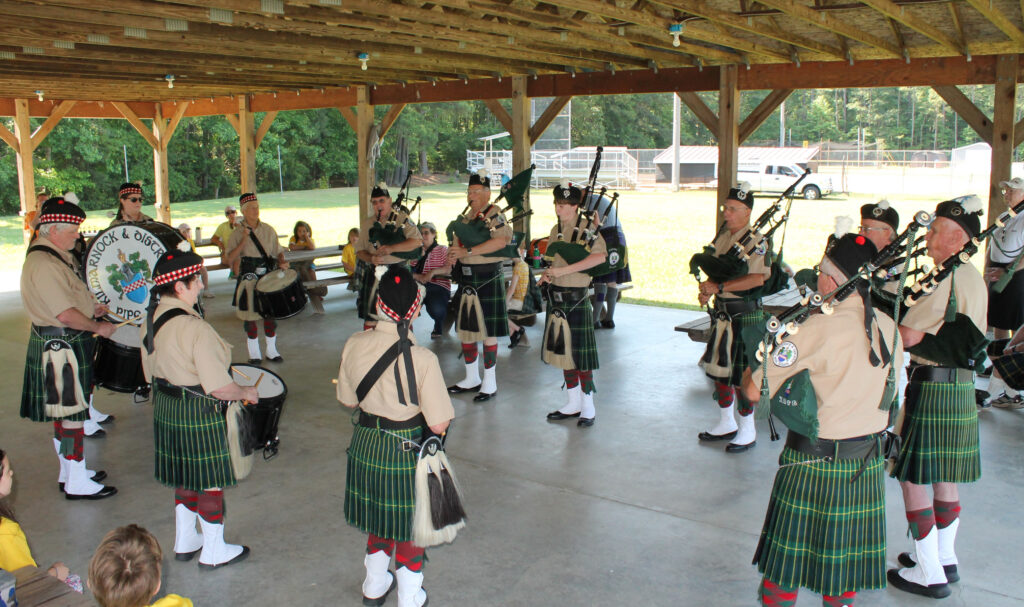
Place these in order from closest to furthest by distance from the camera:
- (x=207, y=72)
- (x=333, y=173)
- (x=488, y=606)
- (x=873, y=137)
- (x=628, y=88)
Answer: (x=488, y=606) < (x=628, y=88) < (x=207, y=72) < (x=333, y=173) < (x=873, y=137)

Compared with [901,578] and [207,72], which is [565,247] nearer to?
[901,578]

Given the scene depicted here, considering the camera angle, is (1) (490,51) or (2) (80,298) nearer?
(2) (80,298)

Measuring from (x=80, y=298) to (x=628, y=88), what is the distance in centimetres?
511

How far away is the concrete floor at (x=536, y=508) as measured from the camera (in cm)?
324

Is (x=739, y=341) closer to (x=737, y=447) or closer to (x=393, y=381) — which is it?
(x=737, y=447)

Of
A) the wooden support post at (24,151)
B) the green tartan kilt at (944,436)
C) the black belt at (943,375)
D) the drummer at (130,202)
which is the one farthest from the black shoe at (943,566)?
the wooden support post at (24,151)

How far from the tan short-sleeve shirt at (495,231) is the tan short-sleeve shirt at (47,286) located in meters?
2.55

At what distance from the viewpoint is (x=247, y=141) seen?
11.6 metres

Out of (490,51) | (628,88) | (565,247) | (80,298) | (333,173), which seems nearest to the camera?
(80,298)

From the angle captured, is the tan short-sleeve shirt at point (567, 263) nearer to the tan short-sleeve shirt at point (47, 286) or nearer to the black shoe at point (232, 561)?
the black shoe at point (232, 561)

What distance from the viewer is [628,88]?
7500 millimetres

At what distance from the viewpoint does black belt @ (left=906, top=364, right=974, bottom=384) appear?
309cm

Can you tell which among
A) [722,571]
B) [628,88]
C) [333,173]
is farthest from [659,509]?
[333,173]

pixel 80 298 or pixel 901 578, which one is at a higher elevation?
pixel 80 298
